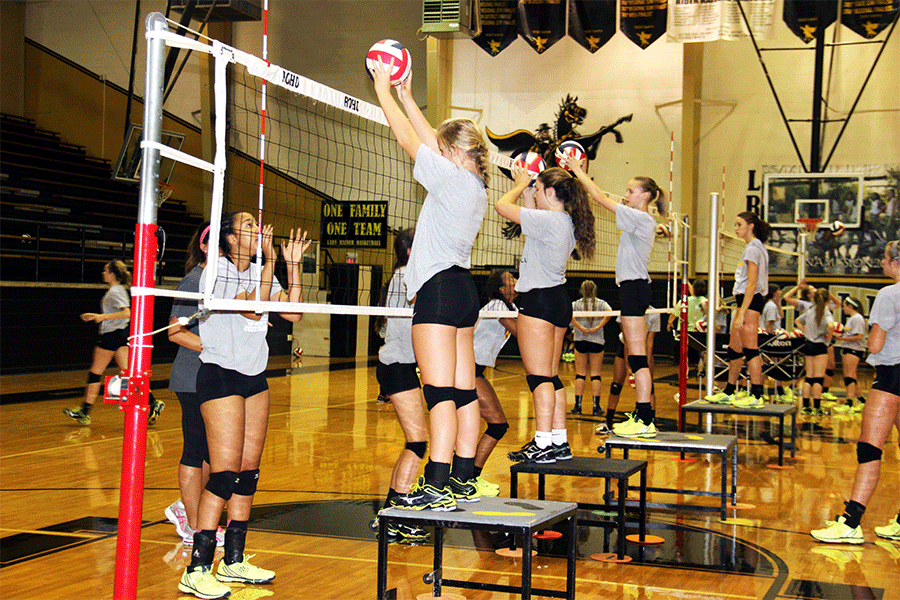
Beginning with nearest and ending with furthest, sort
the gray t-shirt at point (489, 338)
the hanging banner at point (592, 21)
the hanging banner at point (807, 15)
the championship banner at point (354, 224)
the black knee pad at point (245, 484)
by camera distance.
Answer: the black knee pad at point (245, 484)
the gray t-shirt at point (489, 338)
the championship banner at point (354, 224)
the hanging banner at point (807, 15)
the hanging banner at point (592, 21)

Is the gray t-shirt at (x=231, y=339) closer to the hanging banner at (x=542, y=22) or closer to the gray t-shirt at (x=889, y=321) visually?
the gray t-shirt at (x=889, y=321)

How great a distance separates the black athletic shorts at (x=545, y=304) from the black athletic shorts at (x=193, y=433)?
1807 mm

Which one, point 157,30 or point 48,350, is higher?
point 157,30

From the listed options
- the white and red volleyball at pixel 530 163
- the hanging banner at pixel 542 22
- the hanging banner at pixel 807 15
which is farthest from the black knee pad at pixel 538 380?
the hanging banner at pixel 807 15

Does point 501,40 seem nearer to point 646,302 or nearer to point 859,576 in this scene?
point 646,302

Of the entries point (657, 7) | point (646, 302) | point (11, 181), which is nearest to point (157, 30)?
point (646, 302)

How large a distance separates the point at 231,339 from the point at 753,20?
14.5 metres

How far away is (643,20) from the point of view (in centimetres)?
1611

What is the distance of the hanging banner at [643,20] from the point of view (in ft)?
52.2

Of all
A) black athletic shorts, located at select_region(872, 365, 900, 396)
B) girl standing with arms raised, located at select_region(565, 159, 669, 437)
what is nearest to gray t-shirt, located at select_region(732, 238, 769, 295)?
girl standing with arms raised, located at select_region(565, 159, 669, 437)

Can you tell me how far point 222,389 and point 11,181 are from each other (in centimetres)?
1300

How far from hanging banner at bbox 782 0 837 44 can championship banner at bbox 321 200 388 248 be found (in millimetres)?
9012

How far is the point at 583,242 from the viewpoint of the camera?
4684mm

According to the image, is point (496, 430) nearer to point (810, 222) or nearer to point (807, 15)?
point (810, 222)
